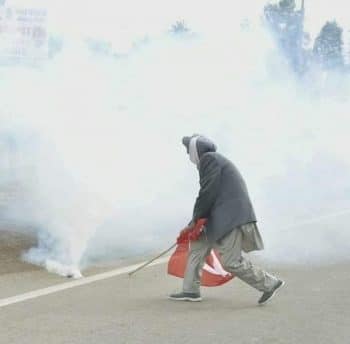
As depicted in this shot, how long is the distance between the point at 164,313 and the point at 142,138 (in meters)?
4.31

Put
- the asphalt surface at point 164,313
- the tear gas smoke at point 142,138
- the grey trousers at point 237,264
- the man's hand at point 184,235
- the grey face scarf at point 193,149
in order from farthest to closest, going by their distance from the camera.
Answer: the tear gas smoke at point 142,138, the man's hand at point 184,235, the grey face scarf at point 193,149, the grey trousers at point 237,264, the asphalt surface at point 164,313

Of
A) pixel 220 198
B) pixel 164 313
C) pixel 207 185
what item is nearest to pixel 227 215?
pixel 220 198

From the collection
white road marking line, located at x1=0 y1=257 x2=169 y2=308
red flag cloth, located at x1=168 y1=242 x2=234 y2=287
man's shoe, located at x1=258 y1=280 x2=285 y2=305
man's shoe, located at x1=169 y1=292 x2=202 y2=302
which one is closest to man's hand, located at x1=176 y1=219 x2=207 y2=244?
red flag cloth, located at x1=168 y1=242 x2=234 y2=287

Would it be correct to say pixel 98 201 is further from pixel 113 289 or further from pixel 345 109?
pixel 345 109

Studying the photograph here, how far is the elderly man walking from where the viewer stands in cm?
675

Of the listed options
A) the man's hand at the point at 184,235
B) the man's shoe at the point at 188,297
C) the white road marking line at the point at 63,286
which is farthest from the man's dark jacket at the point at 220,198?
the white road marking line at the point at 63,286

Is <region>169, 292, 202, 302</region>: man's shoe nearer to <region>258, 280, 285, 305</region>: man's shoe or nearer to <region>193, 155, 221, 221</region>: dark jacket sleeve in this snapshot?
<region>258, 280, 285, 305</region>: man's shoe

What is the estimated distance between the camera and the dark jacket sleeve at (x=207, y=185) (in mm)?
6754

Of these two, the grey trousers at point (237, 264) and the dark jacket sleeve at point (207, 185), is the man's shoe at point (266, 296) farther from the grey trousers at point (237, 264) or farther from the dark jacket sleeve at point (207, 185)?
the dark jacket sleeve at point (207, 185)

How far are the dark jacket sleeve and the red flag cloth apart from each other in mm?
482

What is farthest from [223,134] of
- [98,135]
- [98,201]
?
[98,201]

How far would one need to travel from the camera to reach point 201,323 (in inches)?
242

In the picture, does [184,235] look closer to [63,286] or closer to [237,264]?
[237,264]

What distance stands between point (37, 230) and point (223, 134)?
14.3 ft
